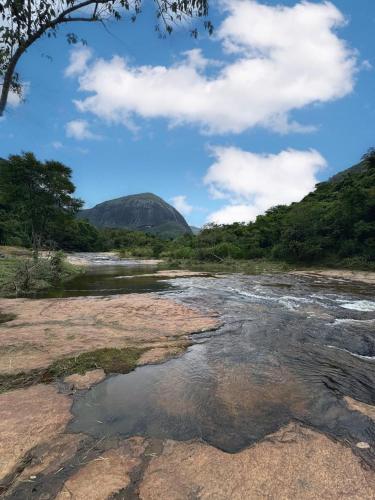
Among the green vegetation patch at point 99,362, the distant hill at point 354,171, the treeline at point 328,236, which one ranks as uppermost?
the distant hill at point 354,171

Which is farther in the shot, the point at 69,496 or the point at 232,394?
the point at 232,394

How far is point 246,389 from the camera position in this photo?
4180 millimetres

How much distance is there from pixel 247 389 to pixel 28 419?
275 centimetres

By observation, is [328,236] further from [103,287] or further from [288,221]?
[103,287]

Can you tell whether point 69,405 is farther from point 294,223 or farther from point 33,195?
point 294,223

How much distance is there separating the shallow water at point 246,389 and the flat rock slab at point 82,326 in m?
1.15

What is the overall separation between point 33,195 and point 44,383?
A: 946 inches

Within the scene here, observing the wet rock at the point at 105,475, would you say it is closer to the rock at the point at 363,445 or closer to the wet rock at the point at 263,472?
the wet rock at the point at 263,472

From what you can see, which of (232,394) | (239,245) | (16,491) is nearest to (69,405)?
(16,491)

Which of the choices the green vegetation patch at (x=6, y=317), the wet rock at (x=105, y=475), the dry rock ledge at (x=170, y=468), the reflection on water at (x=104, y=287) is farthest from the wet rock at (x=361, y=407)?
the reflection on water at (x=104, y=287)

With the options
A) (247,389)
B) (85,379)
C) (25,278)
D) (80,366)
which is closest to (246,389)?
(247,389)

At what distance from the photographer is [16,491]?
7.75 ft

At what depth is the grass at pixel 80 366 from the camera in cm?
435

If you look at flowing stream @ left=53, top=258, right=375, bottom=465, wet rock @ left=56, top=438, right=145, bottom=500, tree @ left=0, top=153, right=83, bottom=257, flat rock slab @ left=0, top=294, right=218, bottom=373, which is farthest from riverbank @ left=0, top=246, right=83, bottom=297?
wet rock @ left=56, top=438, right=145, bottom=500
